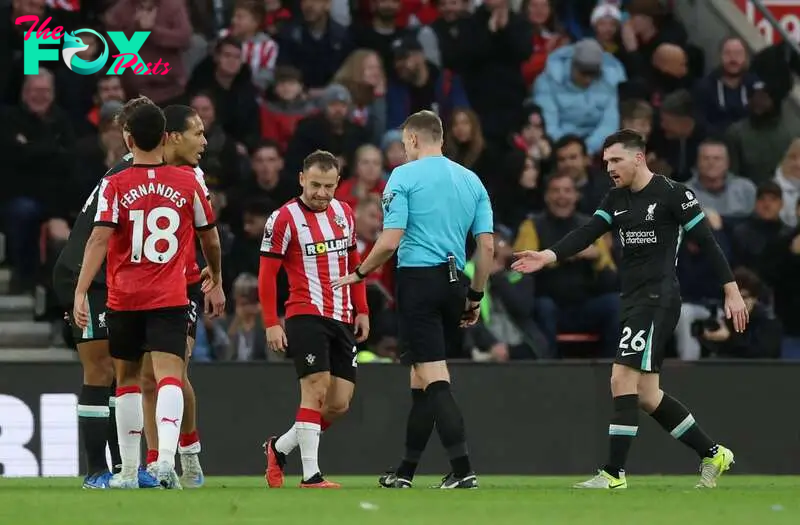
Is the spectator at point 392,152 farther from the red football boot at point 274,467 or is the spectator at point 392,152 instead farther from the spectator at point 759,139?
the red football boot at point 274,467

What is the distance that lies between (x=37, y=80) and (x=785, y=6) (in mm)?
9267

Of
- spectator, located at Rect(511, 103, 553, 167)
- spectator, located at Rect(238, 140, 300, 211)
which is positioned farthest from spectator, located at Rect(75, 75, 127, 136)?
spectator, located at Rect(511, 103, 553, 167)

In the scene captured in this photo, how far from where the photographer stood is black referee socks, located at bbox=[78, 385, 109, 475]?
10688 millimetres

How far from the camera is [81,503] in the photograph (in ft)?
29.6

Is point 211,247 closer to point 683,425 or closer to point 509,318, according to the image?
point 683,425

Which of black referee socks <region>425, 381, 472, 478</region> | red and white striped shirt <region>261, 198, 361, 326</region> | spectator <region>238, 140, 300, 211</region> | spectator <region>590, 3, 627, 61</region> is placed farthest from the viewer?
spectator <region>590, 3, 627, 61</region>

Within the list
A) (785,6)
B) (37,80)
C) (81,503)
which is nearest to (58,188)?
(37,80)

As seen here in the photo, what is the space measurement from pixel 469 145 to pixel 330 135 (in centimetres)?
133

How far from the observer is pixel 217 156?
16359mm

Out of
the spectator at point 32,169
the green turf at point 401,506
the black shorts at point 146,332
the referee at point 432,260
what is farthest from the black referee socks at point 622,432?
the spectator at point 32,169

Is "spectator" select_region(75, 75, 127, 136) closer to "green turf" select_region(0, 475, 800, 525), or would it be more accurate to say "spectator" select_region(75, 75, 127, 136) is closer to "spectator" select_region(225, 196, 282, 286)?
"spectator" select_region(225, 196, 282, 286)

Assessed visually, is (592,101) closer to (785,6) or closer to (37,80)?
(785,6)

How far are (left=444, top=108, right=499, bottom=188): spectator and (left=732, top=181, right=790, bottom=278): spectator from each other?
7.85 feet

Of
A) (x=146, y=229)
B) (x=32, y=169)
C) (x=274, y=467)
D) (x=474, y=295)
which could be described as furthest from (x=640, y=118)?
(x=146, y=229)
